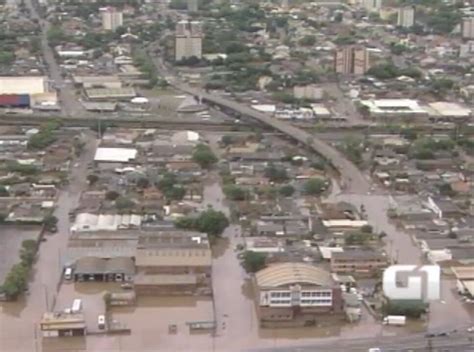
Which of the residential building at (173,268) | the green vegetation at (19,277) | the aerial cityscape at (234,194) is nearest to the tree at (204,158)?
the aerial cityscape at (234,194)

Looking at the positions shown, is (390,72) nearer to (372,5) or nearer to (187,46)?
(187,46)

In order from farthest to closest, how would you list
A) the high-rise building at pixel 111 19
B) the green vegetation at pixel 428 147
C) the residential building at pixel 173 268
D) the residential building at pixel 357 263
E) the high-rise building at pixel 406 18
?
1. the high-rise building at pixel 406 18
2. the high-rise building at pixel 111 19
3. the green vegetation at pixel 428 147
4. the residential building at pixel 357 263
5. the residential building at pixel 173 268

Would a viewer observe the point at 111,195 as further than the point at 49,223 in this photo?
Yes

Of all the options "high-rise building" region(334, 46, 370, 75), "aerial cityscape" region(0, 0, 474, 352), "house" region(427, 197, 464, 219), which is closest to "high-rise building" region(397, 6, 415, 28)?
"aerial cityscape" region(0, 0, 474, 352)

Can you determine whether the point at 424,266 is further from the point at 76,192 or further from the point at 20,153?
the point at 20,153

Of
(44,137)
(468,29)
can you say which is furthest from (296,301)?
(468,29)

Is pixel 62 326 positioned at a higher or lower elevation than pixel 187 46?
lower

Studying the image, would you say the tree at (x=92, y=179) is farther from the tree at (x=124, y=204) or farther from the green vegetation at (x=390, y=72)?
the green vegetation at (x=390, y=72)
